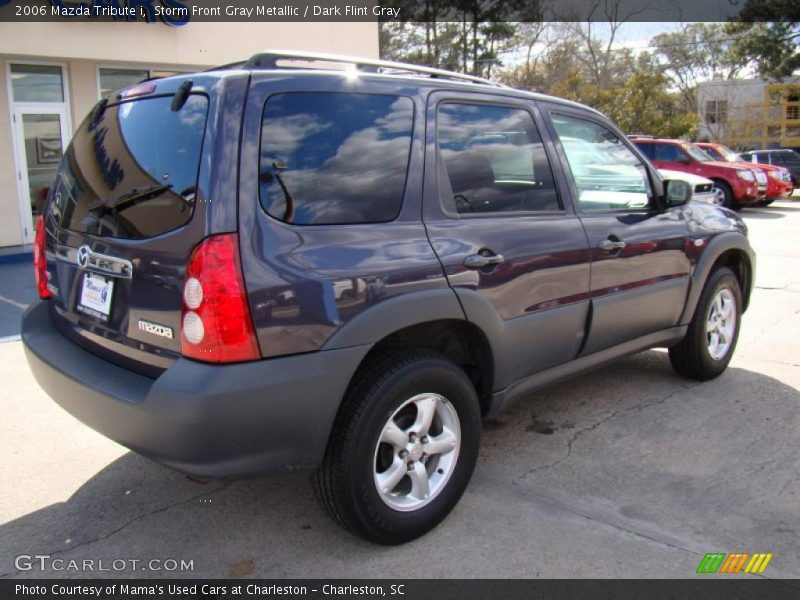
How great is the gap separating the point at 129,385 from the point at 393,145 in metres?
1.41

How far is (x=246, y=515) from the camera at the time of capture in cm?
326

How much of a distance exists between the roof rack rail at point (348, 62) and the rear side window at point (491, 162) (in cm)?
22

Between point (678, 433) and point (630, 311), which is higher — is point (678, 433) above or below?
below

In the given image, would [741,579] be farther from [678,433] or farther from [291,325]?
[291,325]

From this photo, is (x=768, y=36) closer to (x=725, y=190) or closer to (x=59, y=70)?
(x=725, y=190)

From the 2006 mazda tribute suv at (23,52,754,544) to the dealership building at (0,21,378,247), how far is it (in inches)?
353

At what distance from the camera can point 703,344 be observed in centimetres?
479

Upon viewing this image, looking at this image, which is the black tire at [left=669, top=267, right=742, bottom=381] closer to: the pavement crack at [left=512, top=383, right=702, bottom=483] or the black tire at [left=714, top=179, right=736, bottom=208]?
the pavement crack at [left=512, top=383, right=702, bottom=483]

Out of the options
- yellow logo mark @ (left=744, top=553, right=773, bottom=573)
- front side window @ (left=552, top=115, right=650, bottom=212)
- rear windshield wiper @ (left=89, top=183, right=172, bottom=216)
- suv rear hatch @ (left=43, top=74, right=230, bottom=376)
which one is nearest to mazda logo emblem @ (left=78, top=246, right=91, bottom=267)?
suv rear hatch @ (left=43, top=74, right=230, bottom=376)

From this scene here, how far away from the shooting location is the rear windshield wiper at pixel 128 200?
105 inches

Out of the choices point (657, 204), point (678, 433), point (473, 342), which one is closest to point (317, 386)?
point (473, 342)

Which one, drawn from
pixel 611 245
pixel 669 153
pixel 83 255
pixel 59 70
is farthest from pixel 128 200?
pixel 669 153

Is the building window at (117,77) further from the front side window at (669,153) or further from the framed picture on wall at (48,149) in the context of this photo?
the front side window at (669,153)

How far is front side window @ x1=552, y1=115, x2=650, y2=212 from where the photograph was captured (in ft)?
13.0
